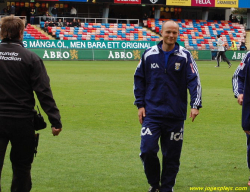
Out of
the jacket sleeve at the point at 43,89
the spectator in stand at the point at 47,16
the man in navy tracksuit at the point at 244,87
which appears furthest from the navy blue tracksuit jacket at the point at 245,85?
the spectator in stand at the point at 47,16

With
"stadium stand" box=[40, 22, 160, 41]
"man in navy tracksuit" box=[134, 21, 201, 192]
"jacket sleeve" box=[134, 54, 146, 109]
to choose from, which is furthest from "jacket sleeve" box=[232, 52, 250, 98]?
"stadium stand" box=[40, 22, 160, 41]

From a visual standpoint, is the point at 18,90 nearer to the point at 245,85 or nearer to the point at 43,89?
the point at 43,89

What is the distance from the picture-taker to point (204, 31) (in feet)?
192

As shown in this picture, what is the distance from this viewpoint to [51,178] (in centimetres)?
713

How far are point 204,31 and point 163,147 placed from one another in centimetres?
5349

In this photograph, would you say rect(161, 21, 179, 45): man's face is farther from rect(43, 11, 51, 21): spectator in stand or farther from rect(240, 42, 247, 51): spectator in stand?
rect(240, 42, 247, 51): spectator in stand

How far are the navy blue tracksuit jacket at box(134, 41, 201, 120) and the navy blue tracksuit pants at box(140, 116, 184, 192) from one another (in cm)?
10

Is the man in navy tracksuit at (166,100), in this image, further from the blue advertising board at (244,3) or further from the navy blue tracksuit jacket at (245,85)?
the blue advertising board at (244,3)

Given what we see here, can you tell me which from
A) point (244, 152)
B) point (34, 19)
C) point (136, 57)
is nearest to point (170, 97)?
point (244, 152)

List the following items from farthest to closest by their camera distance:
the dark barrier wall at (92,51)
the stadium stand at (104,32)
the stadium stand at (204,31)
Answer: the stadium stand at (204,31) → the stadium stand at (104,32) → the dark barrier wall at (92,51)

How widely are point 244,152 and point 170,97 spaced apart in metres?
3.29

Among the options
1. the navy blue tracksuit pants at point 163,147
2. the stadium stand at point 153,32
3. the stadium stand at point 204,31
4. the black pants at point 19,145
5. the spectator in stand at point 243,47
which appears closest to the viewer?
the black pants at point 19,145

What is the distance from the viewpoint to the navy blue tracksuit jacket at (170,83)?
20.2 ft

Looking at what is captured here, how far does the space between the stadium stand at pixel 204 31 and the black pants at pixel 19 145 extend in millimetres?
48395
